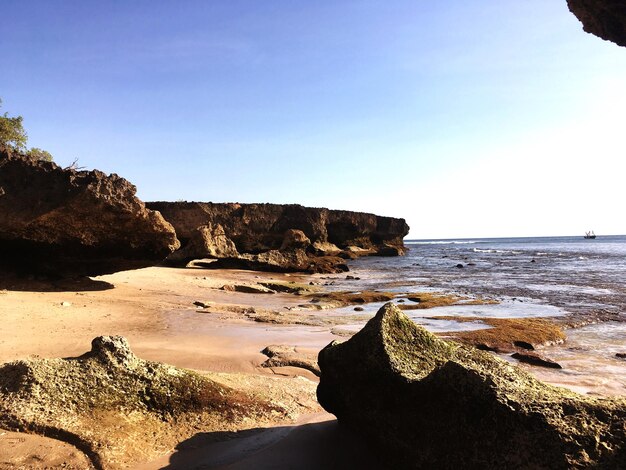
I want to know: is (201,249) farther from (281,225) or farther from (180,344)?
(281,225)

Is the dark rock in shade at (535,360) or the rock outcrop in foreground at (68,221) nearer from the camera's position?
the dark rock in shade at (535,360)

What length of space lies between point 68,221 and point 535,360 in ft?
33.0

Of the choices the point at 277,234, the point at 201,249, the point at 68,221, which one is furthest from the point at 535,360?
the point at 277,234

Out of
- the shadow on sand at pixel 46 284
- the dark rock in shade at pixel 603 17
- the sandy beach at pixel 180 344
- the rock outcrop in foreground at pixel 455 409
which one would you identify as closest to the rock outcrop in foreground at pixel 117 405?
the sandy beach at pixel 180 344

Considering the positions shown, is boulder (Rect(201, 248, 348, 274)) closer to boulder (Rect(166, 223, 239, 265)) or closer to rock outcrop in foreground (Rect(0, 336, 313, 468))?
boulder (Rect(166, 223, 239, 265))

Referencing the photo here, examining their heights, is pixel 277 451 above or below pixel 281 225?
below

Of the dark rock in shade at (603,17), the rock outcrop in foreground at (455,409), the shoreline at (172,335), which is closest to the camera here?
the rock outcrop in foreground at (455,409)

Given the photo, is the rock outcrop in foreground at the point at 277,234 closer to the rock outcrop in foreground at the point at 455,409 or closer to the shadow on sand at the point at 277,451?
the shadow on sand at the point at 277,451

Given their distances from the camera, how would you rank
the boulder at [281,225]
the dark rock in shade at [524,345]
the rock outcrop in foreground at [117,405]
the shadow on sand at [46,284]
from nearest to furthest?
the rock outcrop in foreground at [117,405], the dark rock in shade at [524,345], the shadow on sand at [46,284], the boulder at [281,225]

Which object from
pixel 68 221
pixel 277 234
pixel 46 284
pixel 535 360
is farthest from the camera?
pixel 277 234

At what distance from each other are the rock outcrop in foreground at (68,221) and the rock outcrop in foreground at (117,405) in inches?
285

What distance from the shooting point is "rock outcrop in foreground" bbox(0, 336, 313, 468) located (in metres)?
3.03

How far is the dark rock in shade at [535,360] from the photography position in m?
6.71

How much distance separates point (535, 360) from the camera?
6.91m
